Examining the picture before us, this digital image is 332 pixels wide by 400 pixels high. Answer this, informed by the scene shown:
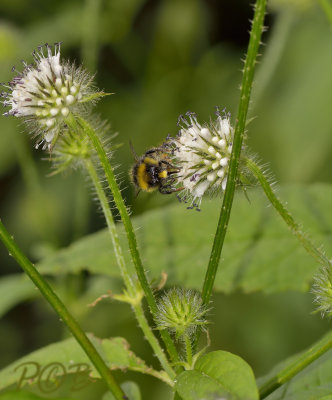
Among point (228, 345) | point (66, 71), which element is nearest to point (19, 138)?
point (228, 345)

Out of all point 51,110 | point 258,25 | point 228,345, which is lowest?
point 228,345

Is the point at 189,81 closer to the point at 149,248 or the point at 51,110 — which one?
the point at 149,248

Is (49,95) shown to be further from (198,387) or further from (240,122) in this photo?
(198,387)

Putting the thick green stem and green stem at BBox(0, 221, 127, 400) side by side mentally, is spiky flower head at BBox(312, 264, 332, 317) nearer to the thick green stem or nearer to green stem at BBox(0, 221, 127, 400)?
the thick green stem

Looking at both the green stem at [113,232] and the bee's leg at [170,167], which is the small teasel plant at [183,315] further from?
the bee's leg at [170,167]

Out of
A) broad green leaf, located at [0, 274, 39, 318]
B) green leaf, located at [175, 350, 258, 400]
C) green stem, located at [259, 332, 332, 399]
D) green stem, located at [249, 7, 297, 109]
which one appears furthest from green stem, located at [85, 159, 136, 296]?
green stem, located at [249, 7, 297, 109]

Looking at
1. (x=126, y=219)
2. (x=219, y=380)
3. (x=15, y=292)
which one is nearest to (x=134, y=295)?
(x=126, y=219)
